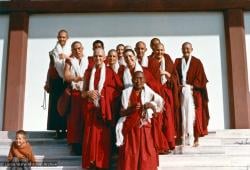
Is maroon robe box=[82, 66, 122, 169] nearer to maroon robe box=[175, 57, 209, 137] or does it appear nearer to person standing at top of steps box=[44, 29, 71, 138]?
person standing at top of steps box=[44, 29, 71, 138]

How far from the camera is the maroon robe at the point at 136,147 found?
18.6ft

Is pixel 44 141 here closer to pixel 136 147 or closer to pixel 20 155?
pixel 20 155

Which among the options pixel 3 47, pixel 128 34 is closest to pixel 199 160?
pixel 128 34

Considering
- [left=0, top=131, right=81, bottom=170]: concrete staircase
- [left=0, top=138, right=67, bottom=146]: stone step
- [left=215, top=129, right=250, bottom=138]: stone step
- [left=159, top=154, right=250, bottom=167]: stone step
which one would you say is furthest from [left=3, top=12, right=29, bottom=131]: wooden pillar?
[left=159, top=154, right=250, bottom=167]: stone step

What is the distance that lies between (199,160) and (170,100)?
88cm

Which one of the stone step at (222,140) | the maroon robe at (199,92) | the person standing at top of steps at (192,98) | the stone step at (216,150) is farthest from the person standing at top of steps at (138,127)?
the stone step at (222,140)

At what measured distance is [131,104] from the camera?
590 centimetres

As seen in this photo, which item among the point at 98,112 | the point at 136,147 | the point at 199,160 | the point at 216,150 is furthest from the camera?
the point at 216,150

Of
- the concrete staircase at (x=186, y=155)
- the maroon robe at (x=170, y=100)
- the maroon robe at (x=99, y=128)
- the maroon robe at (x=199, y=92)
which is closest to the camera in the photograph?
the maroon robe at (x=99, y=128)

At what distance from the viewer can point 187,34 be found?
9539 millimetres

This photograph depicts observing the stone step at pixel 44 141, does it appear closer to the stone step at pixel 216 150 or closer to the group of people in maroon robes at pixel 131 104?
the group of people in maroon robes at pixel 131 104

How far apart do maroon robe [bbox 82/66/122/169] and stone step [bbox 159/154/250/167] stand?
0.69m

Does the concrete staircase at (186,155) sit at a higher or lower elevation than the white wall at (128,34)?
lower

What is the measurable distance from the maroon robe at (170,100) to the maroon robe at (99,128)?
2.34 feet
